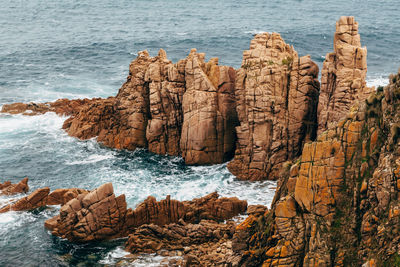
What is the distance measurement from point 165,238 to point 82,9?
150 m

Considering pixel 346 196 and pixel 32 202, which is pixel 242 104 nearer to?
pixel 32 202

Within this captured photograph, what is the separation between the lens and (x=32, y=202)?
4975 cm

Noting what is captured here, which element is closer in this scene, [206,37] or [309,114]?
[309,114]

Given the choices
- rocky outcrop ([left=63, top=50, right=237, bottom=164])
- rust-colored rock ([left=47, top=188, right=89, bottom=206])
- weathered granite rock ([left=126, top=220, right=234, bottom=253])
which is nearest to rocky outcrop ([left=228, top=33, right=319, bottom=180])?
rocky outcrop ([left=63, top=50, right=237, bottom=164])

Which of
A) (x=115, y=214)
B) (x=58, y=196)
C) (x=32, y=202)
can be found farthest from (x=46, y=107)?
(x=115, y=214)

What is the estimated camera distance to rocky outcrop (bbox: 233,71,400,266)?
25188mm

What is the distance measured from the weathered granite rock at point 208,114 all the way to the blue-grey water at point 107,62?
2322mm

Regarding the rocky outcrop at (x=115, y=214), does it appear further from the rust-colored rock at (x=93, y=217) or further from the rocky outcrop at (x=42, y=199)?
the rocky outcrop at (x=42, y=199)

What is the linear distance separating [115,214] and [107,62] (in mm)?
71103

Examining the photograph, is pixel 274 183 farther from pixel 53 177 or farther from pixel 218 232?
pixel 53 177

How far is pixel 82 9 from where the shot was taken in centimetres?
17375

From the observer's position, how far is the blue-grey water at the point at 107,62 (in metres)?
48.4

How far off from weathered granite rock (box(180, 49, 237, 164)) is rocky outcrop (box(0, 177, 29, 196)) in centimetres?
1966

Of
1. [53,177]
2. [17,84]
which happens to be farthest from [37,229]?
[17,84]
